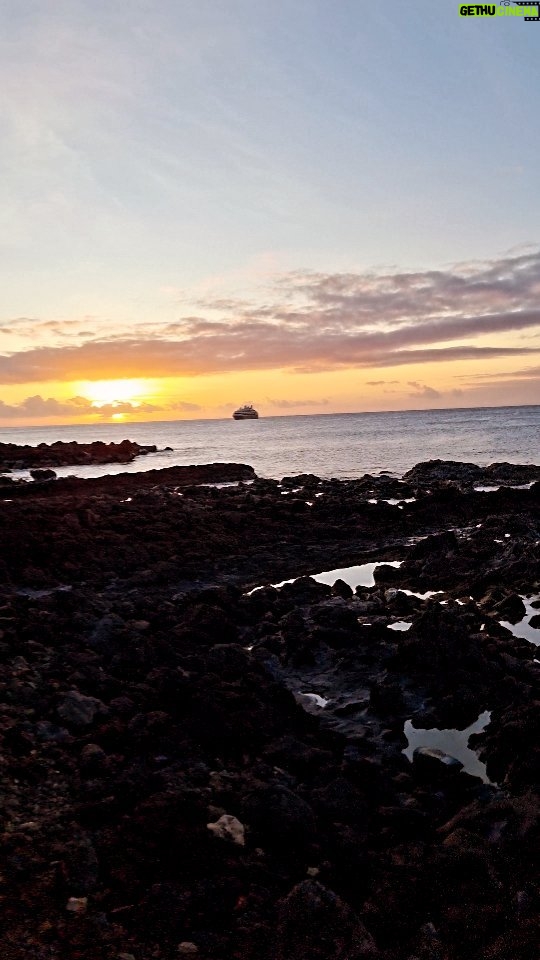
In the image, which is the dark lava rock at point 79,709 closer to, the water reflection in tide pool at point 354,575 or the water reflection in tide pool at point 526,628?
the water reflection in tide pool at point 526,628

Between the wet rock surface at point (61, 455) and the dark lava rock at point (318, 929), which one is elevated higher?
the wet rock surface at point (61, 455)

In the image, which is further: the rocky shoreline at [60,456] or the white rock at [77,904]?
the rocky shoreline at [60,456]

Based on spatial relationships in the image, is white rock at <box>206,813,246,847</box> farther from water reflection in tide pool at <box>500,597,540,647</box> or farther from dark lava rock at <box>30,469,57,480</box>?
dark lava rock at <box>30,469,57,480</box>

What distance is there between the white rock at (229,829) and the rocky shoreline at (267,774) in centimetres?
3

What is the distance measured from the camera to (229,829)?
796cm

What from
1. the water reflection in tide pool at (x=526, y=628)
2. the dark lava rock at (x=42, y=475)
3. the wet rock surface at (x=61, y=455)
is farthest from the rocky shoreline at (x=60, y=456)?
the water reflection in tide pool at (x=526, y=628)

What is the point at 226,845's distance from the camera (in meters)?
7.78

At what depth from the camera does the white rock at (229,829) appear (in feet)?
25.7

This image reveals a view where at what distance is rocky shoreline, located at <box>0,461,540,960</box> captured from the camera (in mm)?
6727

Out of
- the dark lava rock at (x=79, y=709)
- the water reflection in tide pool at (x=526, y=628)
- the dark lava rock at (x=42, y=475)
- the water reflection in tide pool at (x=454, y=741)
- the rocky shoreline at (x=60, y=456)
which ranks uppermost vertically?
the rocky shoreline at (x=60, y=456)

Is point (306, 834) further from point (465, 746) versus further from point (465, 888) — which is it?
point (465, 746)

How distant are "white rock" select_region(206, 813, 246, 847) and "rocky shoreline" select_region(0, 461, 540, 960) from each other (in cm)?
3

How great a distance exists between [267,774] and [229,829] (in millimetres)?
1275

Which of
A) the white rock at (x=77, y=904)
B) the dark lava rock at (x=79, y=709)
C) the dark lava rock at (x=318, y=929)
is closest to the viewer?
the dark lava rock at (x=318, y=929)
